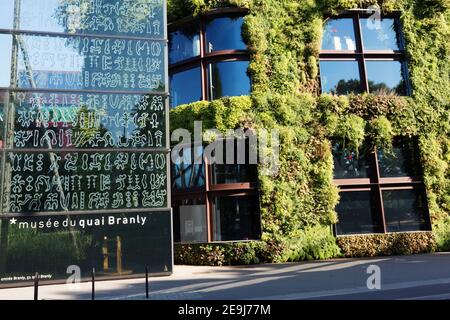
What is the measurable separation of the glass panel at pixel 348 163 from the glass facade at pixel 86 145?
744cm

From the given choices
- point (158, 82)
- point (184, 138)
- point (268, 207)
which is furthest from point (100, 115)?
point (268, 207)

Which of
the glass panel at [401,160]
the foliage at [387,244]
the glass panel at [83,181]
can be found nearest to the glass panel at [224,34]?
the glass panel at [83,181]

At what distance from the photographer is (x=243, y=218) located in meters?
15.9

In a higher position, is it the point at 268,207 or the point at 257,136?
the point at 257,136

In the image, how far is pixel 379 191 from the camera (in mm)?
16688

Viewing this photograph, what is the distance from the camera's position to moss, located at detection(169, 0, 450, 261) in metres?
15.9

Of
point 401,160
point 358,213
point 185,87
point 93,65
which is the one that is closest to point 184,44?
point 185,87

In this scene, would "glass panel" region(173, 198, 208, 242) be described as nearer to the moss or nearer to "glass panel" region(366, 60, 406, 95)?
the moss

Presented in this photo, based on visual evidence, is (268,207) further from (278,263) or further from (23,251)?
(23,251)

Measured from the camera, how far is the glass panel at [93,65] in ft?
43.4

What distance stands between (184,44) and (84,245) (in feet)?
32.8

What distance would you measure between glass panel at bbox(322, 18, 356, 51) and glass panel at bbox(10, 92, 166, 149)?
8.43 metres

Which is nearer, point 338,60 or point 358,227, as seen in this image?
point 358,227
